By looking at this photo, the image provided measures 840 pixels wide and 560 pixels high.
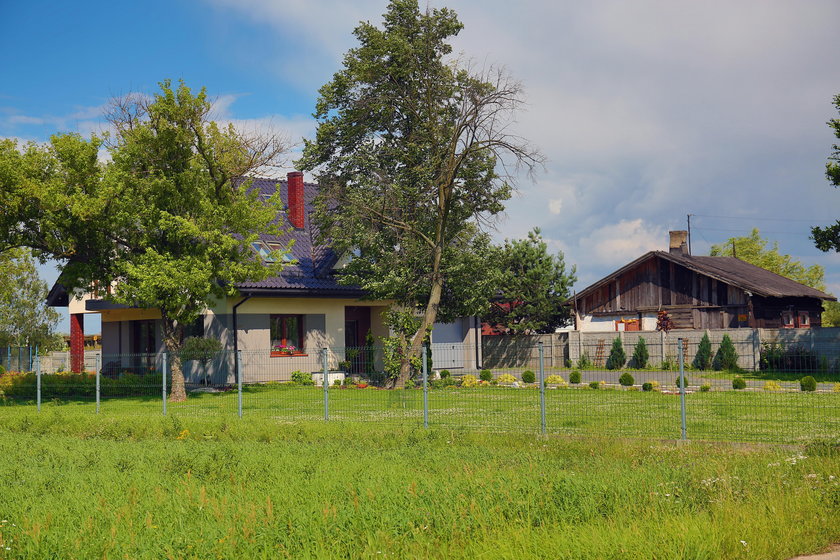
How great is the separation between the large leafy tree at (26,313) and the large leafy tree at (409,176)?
29.1m

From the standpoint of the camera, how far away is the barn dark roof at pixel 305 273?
97.1ft

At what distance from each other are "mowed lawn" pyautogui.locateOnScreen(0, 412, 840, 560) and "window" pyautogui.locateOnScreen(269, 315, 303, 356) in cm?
1866

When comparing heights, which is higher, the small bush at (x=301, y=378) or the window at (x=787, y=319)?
the window at (x=787, y=319)

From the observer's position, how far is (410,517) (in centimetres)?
734

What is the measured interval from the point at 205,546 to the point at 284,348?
2452cm

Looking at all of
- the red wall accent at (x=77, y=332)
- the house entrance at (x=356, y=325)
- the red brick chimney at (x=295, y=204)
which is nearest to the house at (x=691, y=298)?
the house entrance at (x=356, y=325)

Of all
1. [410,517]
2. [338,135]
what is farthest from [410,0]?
[410,517]

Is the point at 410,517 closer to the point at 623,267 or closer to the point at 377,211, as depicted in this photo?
the point at 377,211

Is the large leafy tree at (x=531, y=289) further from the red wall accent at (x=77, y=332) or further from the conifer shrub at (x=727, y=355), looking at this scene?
the red wall accent at (x=77, y=332)

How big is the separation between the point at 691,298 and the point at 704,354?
6394 millimetres

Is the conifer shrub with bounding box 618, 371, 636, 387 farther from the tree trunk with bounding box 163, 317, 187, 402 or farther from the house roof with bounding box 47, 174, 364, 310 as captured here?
the tree trunk with bounding box 163, 317, 187, 402

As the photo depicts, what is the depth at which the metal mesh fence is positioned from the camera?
13.8 metres

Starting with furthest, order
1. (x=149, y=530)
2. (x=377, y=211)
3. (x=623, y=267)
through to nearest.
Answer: (x=623, y=267), (x=377, y=211), (x=149, y=530)

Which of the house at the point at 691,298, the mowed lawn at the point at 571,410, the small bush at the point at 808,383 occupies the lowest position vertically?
the mowed lawn at the point at 571,410
